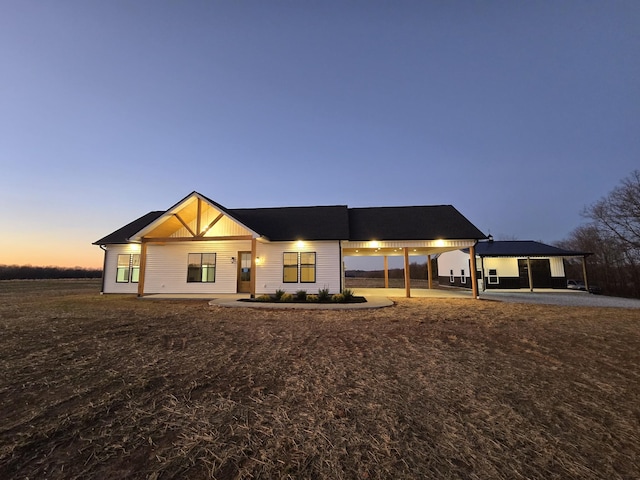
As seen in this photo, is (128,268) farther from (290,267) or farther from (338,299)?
(338,299)

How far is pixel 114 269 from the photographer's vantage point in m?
16.4

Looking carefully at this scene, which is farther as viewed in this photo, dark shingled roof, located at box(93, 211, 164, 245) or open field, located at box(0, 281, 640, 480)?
dark shingled roof, located at box(93, 211, 164, 245)

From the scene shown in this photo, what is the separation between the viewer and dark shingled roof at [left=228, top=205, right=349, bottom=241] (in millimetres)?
14602

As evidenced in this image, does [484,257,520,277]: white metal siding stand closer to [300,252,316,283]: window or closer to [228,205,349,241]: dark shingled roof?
[228,205,349,241]: dark shingled roof

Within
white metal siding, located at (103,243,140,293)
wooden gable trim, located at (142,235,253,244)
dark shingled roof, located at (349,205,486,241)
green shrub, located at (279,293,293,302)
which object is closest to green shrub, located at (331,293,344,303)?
green shrub, located at (279,293,293,302)

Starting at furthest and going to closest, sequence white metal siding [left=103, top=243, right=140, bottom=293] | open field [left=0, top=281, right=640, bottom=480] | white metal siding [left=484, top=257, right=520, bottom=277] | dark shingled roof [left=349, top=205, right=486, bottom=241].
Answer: white metal siding [left=484, top=257, right=520, bottom=277]
white metal siding [left=103, top=243, right=140, bottom=293]
dark shingled roof [left=349, top=205, right=486, bottom=241]
open field [left=0, top=281, right=640, bottom=480]

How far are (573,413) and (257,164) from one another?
30.2 meters

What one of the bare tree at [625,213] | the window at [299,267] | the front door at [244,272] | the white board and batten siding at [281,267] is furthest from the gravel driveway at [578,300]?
the front door at [244,272]

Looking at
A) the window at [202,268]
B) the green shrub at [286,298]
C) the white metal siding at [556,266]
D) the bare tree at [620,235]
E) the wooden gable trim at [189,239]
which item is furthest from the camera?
the bare tree at [620,235]

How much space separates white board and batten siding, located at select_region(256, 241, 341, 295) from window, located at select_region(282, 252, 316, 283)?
0.17 m

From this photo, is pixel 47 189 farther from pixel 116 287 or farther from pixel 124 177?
pixel 116 287

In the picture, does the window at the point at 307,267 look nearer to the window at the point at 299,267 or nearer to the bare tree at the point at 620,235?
the window at the point at 299,267

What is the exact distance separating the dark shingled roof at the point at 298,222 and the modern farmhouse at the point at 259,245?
0.19ft

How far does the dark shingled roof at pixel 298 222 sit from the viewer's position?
47.9 ft
